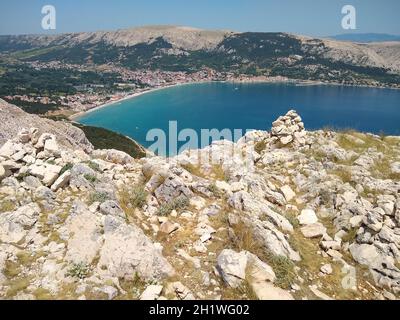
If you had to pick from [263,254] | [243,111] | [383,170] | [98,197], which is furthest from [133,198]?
[243,111]

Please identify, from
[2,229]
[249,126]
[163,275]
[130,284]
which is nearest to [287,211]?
[163,275]

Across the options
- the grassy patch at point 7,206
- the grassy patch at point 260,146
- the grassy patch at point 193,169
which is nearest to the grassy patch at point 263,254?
the grassy patch at point 193,169

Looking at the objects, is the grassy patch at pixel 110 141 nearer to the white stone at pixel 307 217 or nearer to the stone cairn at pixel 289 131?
the stone cairn at pixel 289 131

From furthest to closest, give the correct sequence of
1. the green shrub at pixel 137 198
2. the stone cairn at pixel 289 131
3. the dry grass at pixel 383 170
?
the stone cairn at pixel 289 131
the dry grass at pixel 383 170
the green shrub at pixel 137 198

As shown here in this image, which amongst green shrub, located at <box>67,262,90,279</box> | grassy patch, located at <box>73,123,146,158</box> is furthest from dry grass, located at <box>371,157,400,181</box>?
grassy patch, located at <box>73,123,146,158</box>

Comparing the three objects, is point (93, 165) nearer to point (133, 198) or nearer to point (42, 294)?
point (133, 198)

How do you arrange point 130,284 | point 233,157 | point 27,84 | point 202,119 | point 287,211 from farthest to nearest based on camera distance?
point 27,84
point 202,119
point 233,157
point 287,211
point 130,284
